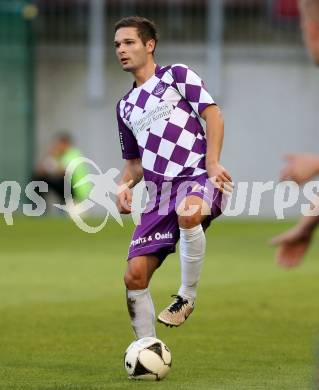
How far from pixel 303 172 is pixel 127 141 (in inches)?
157

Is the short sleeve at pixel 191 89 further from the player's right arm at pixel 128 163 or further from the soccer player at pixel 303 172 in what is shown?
the soccer player at pixel 303 172

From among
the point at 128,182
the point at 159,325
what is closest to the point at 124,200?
the point at 128,182

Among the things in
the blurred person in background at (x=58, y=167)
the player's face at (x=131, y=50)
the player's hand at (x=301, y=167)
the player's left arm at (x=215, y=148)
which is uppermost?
the player's hand at (x=301, y=167)

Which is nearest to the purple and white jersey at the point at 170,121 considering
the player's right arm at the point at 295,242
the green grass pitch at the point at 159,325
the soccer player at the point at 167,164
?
the soccer player at the point at 167,164

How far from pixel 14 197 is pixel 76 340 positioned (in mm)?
18340

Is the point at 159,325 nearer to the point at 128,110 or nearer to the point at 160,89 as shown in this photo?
the point at 128,110

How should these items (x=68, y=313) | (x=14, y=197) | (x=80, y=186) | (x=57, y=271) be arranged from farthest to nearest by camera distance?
(x=14, y=197), (x=80, y=186), (x=57, y=271), (x=68, y=313)

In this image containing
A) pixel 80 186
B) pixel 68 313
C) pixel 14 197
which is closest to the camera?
pixel 68 313

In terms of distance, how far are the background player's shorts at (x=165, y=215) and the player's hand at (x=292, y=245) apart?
3.24 metres

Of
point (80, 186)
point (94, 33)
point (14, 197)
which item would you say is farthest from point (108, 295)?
point (94, 33)

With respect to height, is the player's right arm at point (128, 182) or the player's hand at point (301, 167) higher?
the player's hand at point (301, 167)

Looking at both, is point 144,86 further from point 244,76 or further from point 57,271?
point 244,76

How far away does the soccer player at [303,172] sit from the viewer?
15.4 ft

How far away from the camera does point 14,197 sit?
28078mm
